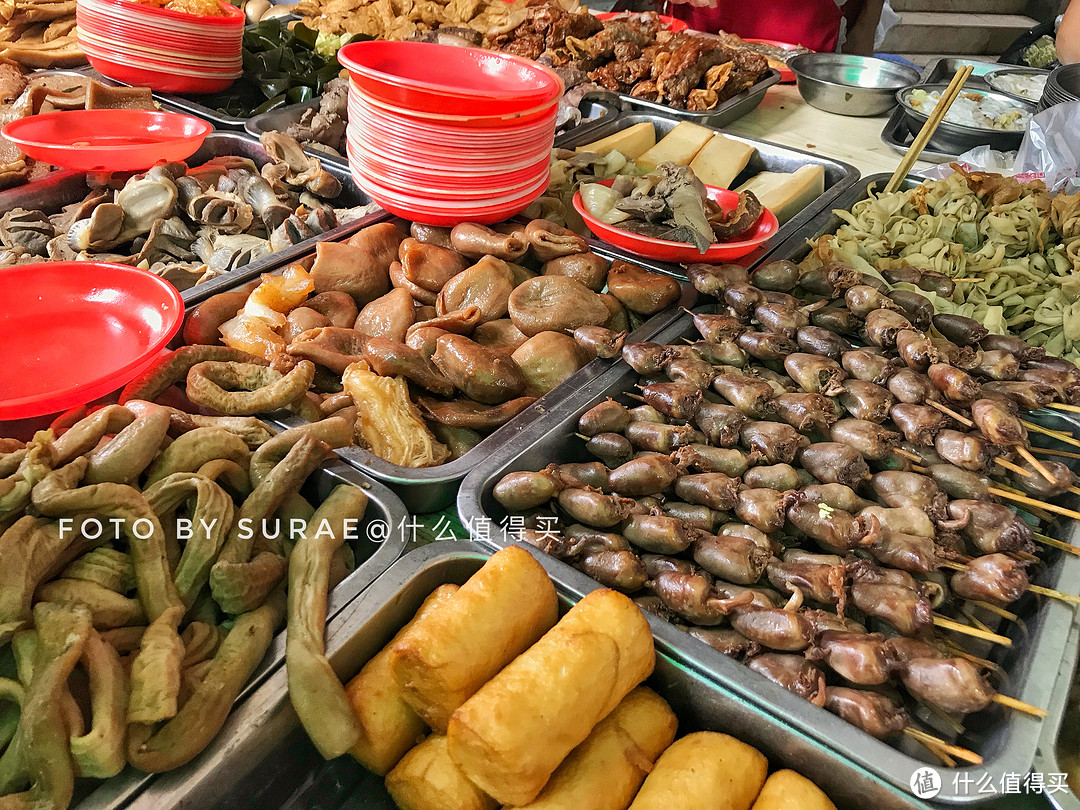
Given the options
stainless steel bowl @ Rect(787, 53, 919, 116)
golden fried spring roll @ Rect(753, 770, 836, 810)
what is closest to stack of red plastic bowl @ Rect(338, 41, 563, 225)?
golden fried spring roll @ Rect(753, 770, 836, 810)

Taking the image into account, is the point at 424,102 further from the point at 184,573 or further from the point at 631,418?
the point at 184,573

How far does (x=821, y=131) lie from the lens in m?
4.28

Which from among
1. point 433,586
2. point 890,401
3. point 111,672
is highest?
point 890,401

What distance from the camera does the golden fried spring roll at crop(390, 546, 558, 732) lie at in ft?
4.26

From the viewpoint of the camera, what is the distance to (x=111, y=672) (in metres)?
1.17

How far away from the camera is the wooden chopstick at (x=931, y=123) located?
108 inches

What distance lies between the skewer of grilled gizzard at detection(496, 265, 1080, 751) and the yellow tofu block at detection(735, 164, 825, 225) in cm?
101

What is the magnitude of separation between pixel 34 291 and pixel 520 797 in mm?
1940

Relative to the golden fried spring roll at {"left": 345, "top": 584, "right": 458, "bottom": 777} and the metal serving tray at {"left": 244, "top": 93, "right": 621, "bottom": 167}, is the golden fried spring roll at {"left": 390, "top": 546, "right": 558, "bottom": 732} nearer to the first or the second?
the golden fried spring roll at {"left": 345, "top": 584, "right": 458, "bottom": 777}

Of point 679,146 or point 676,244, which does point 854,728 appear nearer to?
point 676,244

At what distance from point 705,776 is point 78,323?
6.66ft

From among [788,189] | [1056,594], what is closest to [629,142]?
[788,189]

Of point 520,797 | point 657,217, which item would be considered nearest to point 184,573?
point 520,797

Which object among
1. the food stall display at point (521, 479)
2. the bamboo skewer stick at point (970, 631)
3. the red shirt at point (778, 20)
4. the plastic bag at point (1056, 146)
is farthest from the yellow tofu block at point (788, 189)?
the red shirt at point (778, 20)
